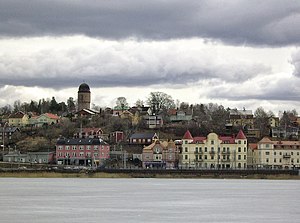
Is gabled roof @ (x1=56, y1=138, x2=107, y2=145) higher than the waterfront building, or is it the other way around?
gabled roof @ (x1=56, y1=138, x2=107, y2=145)

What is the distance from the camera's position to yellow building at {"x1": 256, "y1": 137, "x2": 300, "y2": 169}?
517ft

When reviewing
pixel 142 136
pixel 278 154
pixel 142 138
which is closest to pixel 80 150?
pixel 142 138

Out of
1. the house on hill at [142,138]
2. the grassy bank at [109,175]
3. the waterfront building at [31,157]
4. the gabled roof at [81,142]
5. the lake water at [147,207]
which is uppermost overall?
the house on hill at [142,138]

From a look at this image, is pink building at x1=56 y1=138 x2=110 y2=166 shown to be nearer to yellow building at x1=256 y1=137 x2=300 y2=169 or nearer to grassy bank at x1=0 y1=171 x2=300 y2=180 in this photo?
grassy bank at x1=0 y1=171 x2=300 y2=180

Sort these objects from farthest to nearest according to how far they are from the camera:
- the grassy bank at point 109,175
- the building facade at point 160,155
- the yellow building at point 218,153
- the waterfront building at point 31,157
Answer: the waterfront building at point 31,157
the building facade at point 160,155
the yellow building at point 218,153
the grassy bank at point 109,175

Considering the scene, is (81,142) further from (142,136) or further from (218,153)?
(218,153)

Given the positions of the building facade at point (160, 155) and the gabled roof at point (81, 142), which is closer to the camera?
the building facade at point (160, 155)

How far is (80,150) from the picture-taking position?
6644 inches

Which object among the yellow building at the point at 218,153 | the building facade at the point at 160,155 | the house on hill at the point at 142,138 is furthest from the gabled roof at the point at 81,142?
the yellow building at the point at 218,153

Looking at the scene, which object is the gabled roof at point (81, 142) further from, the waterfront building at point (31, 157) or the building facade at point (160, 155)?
the building facade at point (160, 155)

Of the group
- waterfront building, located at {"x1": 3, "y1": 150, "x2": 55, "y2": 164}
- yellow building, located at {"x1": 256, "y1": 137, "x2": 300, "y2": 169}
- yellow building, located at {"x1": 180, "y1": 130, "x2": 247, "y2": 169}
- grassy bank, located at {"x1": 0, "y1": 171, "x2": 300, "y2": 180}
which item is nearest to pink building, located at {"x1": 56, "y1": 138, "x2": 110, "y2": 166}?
waterfront building, located at {"x1": 3, "y1": 150, "x2": 55, "y2": 164}

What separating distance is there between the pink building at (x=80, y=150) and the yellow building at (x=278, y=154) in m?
33.8

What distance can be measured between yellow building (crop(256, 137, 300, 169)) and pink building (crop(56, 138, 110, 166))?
3380 centimetres

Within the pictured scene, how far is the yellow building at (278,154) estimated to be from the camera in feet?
517
